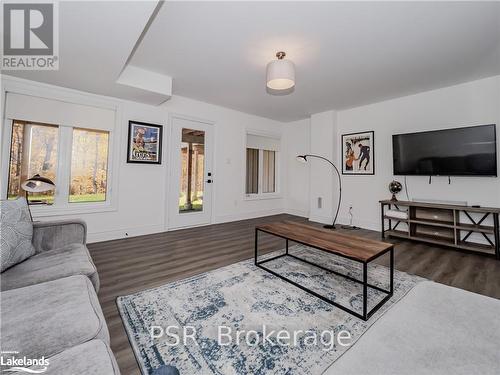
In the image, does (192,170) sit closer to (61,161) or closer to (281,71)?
(61,161)

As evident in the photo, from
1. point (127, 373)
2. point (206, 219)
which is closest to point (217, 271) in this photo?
point (127, 373)

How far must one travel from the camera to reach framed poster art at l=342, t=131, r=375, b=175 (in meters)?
4.48

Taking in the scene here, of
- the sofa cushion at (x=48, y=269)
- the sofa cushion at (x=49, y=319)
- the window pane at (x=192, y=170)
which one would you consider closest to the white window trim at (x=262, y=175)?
the window pane at (x=192, y=170)

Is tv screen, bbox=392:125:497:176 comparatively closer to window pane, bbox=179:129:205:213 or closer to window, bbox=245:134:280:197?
window, bbox=245:134:280:197

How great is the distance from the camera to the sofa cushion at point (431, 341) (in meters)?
0.73

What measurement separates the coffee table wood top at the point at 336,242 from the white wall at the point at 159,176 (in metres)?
2.38

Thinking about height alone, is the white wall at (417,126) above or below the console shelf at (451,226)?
above

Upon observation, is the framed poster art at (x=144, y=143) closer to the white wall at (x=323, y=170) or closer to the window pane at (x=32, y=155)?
the window pane at (x=32, y=155)

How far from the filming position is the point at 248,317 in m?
1.66

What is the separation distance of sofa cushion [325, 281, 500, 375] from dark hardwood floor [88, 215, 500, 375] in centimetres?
122

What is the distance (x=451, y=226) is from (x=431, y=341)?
3186 mm

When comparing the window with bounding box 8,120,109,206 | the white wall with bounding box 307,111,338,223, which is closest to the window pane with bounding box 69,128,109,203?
the window with bounding box 8,120,109,206

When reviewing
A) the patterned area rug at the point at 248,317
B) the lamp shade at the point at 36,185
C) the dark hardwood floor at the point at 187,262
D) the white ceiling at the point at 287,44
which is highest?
the white ceiling at the point at 287,44

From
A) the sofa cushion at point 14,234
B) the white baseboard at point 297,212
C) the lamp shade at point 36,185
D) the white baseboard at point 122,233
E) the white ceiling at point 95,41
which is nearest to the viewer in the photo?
the sofa cushion at point 14,234
